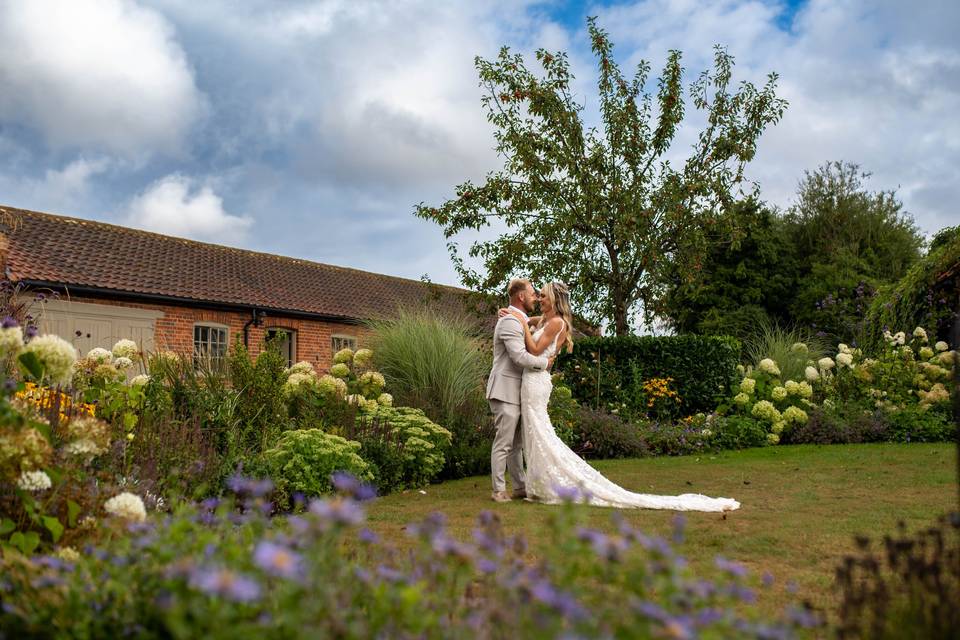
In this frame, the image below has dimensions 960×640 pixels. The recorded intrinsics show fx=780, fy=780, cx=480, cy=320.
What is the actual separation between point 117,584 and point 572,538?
4.37 ft

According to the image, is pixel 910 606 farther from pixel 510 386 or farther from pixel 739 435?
pixel 739 435

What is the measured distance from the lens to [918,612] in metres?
2.24

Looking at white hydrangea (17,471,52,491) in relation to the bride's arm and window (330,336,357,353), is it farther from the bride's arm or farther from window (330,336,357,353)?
window (330,336,357,353)

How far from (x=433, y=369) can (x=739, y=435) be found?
5.33 metres

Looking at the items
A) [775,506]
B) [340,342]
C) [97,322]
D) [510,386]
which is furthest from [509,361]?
[340,342]

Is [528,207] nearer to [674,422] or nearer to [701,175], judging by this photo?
[701,175]

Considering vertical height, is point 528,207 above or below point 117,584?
above

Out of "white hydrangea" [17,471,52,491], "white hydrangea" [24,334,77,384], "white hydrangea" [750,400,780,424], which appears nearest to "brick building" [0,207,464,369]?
"white hydrangea" [750,400,780,424]

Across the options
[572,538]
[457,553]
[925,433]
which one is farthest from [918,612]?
[925,433]

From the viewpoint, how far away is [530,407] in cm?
704

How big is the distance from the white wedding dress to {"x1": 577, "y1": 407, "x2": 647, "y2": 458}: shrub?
4085mm

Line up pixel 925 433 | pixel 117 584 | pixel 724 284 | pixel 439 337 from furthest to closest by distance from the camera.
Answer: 1. pixel 724 284
2. pixel 925 433
3. pixel 439 337
4. pixel 117 584

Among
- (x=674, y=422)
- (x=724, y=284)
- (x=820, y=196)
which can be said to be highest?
(x=820, y=196)

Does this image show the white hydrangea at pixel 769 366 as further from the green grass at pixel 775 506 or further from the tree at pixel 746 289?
the tree at pixel 746 289
